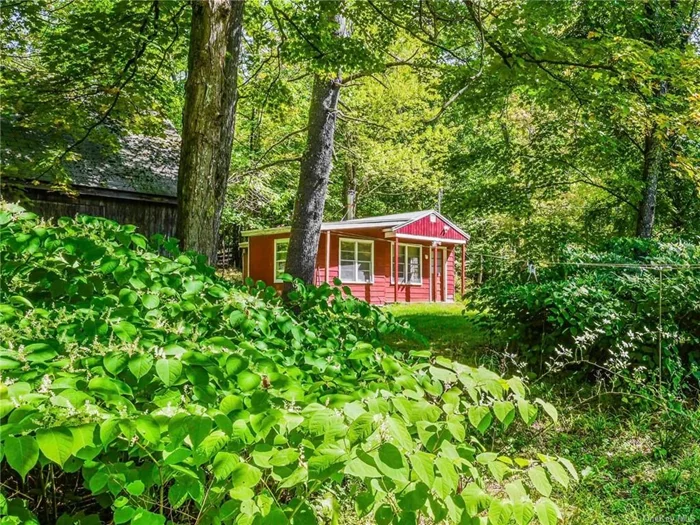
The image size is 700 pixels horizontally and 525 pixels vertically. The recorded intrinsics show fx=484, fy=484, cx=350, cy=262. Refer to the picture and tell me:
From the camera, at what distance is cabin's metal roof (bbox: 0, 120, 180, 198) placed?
8.58m

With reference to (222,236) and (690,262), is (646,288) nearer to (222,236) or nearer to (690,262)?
(690,262)

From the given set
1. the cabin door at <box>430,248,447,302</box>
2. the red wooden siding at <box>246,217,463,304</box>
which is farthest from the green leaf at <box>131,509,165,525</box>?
the cabin door at <box>430,248,447,302</box>

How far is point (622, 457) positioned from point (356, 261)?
1268cm

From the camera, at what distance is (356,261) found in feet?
51.4

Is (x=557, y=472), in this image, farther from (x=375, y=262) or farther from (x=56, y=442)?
(x=375, y=262)

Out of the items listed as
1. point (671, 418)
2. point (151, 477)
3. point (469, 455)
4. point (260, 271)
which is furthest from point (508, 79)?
point (260, 271)

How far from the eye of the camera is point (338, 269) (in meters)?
15.3

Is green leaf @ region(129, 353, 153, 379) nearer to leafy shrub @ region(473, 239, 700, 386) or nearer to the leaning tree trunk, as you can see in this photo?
leafy shrub @ region(473, 239, 700, 386)

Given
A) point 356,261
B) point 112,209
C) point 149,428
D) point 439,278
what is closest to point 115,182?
point 112,209

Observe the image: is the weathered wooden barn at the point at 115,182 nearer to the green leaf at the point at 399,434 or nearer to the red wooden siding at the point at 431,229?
the red wooden siding at the point at 431,229

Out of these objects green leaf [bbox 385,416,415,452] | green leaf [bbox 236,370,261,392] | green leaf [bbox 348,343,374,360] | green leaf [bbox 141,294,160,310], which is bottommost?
green leaf [bbox 385,416,415,452]

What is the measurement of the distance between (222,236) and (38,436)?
2237 cm

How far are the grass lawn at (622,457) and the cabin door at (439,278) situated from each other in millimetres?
12954

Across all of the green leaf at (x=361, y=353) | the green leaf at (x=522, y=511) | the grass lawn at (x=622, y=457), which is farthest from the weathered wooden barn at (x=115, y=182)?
the green leaf at (x=522, y=511)
